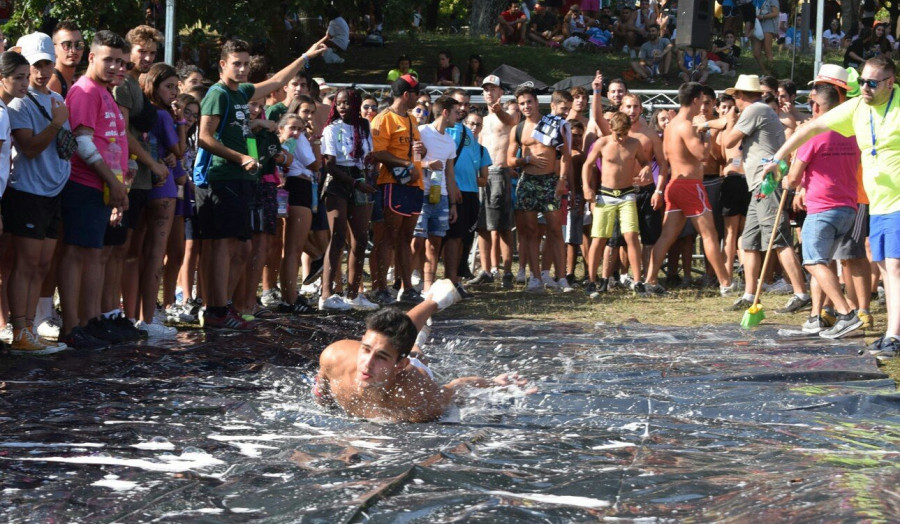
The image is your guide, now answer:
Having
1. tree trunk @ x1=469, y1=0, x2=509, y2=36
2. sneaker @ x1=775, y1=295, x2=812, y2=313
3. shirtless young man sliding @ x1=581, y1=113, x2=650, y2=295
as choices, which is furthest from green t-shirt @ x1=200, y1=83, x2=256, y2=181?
tree trunk @ x1=469, y1=0, x2=509, y2=36

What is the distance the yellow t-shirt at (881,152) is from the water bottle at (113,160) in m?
5.18

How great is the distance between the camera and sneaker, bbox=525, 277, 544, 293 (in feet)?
41.1

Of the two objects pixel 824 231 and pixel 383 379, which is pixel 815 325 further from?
pixel 383 379

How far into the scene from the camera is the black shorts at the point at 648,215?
13.0 m

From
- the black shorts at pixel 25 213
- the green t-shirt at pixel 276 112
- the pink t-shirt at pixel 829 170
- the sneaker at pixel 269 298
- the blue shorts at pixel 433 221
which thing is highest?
the green t-shirt at pixel 276 112

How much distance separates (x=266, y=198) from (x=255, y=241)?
1.22 ft

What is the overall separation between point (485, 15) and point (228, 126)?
916 inches

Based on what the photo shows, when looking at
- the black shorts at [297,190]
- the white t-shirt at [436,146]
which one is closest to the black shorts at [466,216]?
the white t-shirt at [436,146]

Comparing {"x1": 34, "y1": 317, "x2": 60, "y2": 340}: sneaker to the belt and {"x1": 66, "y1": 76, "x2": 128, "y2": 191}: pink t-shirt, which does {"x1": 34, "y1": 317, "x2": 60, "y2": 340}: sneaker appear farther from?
the belt

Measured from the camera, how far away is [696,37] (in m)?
19.1

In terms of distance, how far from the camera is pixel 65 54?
7.83 metres

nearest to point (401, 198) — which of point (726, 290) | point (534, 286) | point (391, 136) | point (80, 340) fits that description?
point (391, 136)

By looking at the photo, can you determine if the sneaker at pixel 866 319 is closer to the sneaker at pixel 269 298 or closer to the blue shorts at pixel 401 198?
the blue shorts at pixel 401 198

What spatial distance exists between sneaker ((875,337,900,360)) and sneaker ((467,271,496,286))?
605 cm
